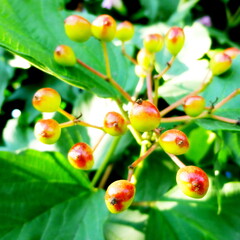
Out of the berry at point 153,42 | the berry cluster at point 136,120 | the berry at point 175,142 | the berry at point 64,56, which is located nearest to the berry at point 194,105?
the berry cluster at point 136,120

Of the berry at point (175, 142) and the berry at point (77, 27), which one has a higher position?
the berry at point (77, 27)

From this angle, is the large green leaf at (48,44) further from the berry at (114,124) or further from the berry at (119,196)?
the berry at (119,196)

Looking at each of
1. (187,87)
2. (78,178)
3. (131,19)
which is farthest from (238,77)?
(131,19)

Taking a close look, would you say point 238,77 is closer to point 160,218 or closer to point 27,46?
point 160,218

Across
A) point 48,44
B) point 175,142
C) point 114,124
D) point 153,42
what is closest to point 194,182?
point 175,142

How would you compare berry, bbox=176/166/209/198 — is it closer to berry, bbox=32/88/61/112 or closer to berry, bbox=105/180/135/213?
berry, bbox=105/180/135/213

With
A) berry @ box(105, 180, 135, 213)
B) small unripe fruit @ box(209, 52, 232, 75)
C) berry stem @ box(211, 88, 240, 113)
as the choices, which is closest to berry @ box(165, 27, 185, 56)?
small unripe fruit @ box(209, 52, 232, 75)
